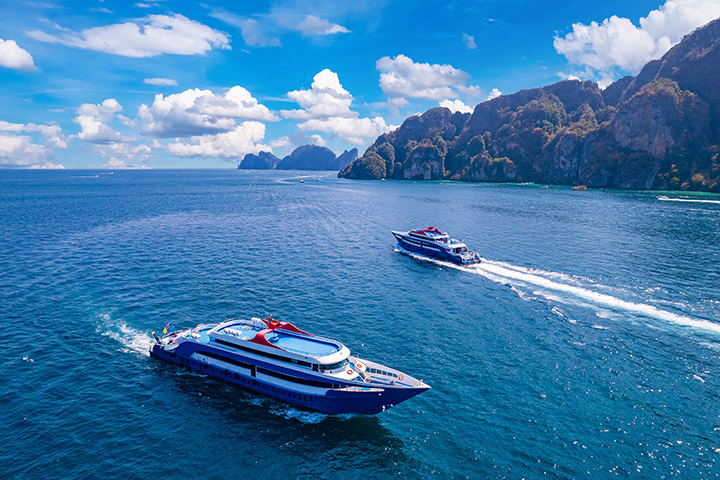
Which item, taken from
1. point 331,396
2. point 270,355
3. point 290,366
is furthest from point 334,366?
point 270,355

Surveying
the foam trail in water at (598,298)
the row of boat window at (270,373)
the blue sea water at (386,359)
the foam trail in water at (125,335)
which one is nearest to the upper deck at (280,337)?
the row of boat window at (270,373)

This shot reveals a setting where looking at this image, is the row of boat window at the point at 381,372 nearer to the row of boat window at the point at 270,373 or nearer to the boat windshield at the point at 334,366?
the boat windshield at the point at 334,366

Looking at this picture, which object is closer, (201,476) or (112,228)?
(201,476)

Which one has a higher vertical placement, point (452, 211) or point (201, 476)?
point (452, 211)

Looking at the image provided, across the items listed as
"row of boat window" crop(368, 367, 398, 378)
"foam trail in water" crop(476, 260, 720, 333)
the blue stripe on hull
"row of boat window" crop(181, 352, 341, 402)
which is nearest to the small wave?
"row of boat window" crop(181, 352, 341, 402)

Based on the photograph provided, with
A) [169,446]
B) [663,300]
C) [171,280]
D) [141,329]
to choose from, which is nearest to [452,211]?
[663,300]

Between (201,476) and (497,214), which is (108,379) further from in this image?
(497,214)

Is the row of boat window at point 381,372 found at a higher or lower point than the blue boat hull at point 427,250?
lower
